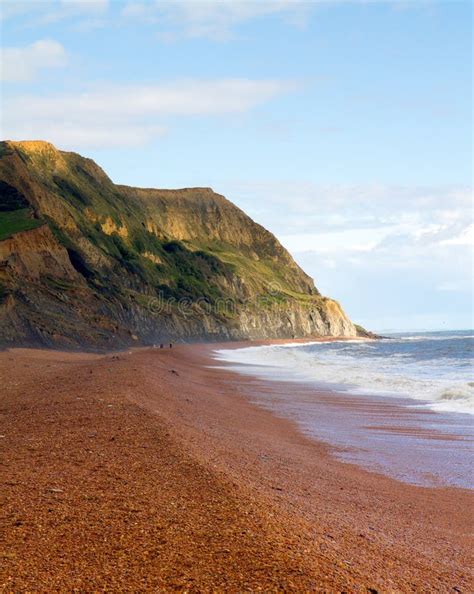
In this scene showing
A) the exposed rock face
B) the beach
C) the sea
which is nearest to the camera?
the beach

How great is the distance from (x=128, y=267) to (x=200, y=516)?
86.8 metres

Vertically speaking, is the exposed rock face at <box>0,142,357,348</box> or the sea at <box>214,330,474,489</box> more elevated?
the exposed rock face at <box>0,142,357,348</box>

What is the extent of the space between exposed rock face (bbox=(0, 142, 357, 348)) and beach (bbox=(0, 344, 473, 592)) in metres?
33.0

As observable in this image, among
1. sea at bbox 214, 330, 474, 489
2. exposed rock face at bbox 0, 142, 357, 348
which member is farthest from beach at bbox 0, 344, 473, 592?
exposed rock face at bbox 0, 142, 357, 348

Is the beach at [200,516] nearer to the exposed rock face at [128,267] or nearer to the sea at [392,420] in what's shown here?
the sea at [392,420]

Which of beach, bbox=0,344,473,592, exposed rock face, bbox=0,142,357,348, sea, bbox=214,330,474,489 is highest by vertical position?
exposed rock face, bbox=0,142,357,348

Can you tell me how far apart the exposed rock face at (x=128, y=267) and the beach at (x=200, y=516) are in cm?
3305

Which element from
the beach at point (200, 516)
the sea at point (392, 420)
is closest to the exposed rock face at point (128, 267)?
the sea at point (392, 420)

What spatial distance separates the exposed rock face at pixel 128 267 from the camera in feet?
171

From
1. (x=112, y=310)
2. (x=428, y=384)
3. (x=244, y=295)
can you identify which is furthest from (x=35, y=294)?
(x=244, y=295)

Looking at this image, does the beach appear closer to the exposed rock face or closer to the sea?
the sea

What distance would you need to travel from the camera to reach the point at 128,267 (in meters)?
91.4

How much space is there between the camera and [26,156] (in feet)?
312

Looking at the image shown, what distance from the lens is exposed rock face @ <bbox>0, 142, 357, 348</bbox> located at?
171 ft
